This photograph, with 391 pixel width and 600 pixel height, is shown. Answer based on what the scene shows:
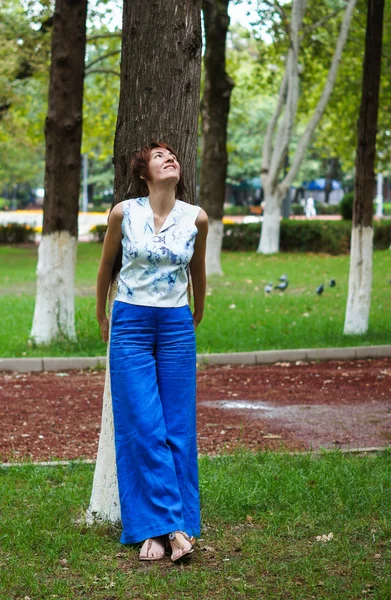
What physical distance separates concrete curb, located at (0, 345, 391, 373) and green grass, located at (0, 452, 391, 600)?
15.0ft

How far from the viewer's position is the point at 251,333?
13375 mm

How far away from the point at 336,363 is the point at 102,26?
1779 cm

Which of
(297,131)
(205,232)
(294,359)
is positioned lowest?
(294,359)

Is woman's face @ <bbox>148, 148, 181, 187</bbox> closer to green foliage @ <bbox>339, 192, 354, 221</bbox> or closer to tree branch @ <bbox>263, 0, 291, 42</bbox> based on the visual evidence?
tree branch @ <bbox>263, 0, 291, 42</bbox>

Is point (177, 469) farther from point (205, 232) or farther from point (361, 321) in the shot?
point (361, 321)

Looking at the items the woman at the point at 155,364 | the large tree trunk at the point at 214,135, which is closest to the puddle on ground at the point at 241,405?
the woman at the point at 155,364

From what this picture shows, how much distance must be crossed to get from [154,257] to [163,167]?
445 millimetres

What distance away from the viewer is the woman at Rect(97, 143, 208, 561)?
473cm

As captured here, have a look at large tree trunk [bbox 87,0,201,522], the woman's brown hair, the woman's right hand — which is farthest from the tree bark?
the woman's right hand

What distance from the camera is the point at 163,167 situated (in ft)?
16.0

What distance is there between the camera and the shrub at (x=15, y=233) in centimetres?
3603

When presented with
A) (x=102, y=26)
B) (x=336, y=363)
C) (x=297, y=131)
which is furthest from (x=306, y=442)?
(x=297, y=131)

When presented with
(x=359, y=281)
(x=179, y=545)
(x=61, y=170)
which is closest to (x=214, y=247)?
(x=359, y=281)

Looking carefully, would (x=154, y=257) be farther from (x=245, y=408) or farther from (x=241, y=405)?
(x=241, y=405)
